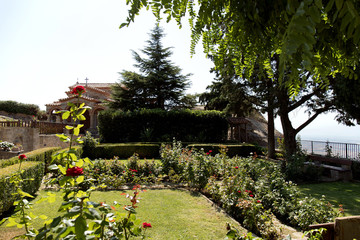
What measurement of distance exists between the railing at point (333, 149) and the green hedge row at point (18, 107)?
119 ft

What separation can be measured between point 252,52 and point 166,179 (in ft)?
27.7

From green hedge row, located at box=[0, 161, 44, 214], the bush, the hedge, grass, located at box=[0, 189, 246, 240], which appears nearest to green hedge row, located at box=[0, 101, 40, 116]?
the bush

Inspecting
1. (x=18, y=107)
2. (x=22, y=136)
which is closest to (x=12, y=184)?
(x=22, y=136)

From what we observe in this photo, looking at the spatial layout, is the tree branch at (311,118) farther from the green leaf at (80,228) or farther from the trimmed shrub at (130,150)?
the green leaf at (80,228)

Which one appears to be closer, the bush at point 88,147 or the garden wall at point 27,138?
the bush at point 88,147

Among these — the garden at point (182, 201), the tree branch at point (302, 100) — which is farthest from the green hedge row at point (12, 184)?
the tree branch at point (302, 100)

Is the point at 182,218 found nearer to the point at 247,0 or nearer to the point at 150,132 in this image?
the point at 247,0

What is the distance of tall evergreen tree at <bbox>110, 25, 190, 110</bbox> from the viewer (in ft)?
75.8

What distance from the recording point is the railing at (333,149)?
12070mm

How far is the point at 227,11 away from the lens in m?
1.45

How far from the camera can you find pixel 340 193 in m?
7.96

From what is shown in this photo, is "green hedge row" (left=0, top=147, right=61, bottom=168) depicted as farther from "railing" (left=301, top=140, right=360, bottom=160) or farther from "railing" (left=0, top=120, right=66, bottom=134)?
"railing" (left=301, top=140, right=360, bottom=160)

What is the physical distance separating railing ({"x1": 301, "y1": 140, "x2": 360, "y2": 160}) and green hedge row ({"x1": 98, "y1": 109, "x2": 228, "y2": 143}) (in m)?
7.70

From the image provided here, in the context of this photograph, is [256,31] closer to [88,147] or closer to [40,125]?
[88,147]
